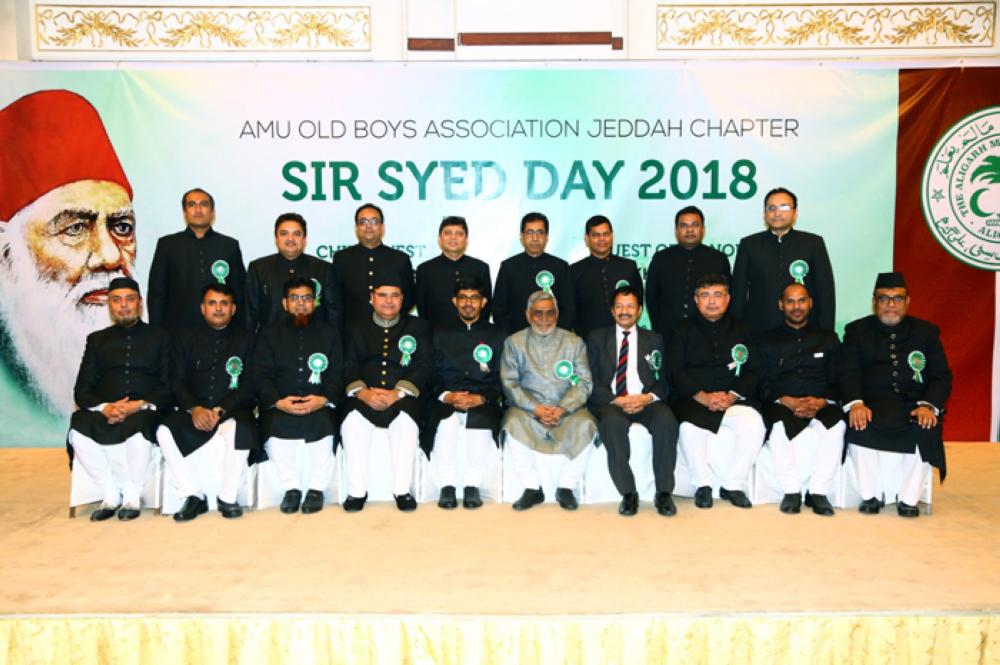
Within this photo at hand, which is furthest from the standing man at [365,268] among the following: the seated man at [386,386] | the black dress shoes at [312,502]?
the black dress shoes at [312,502]

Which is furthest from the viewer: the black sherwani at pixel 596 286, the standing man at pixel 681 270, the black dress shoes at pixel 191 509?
the black sherwani at pixel 596 286

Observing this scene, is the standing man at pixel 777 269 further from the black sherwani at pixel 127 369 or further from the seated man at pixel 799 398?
the black sherwani at pixel 127 369

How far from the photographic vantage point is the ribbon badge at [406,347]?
4629 mm

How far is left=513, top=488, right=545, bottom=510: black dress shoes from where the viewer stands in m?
4.28

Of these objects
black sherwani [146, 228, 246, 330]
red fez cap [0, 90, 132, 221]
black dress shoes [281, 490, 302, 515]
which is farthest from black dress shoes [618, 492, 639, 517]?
red fez cap [0, 90, 132, 221]

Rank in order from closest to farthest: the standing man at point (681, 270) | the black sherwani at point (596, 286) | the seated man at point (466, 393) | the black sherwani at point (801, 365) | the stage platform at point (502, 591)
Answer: the stage platform at point (502, 591)
the seated man at point (466, 393)
the black sherwani at point (801, 365)
the standing man at point (681, 270)
the black sherwani at point (596, 286)

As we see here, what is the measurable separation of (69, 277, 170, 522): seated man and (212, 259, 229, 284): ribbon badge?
56cm

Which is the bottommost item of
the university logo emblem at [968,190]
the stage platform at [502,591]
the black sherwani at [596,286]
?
the stage platform at [502,591]

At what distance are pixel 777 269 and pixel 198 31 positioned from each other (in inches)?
168

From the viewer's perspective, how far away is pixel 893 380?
4.48 metres

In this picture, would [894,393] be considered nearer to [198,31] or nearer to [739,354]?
[739,354]

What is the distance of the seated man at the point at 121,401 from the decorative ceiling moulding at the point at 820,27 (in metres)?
3.93

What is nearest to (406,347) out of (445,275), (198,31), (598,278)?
A: (445,275)

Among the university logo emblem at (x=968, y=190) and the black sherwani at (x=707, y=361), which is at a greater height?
the university logo emblem at (x=968, y=190)
